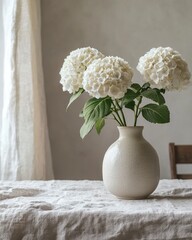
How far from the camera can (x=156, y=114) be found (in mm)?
1065

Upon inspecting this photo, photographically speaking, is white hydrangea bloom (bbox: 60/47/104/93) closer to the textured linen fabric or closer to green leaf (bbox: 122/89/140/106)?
green leaf (bbox: 122/89/140/106)

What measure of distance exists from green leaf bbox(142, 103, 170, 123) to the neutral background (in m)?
1.08

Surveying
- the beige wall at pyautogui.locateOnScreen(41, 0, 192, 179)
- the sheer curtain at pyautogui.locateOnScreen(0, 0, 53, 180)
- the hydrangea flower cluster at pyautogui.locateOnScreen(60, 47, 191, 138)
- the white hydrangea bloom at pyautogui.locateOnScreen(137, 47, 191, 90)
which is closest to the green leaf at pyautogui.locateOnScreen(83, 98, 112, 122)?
the hydrangea flower cluster at pyautogui.locateOnScreen(60, 47, 191, 138)

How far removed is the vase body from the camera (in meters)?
1.07

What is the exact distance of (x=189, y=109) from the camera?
216 centimetres

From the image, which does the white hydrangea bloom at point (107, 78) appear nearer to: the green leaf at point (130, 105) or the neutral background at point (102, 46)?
the green leaf at point (130, 105)

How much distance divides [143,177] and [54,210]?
248mm

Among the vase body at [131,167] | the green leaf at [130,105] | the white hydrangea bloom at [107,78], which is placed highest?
the white hydrangea bloom at [107,78]

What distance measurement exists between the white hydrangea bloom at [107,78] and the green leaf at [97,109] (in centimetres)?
4

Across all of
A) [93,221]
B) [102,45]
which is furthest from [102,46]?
[93,221]

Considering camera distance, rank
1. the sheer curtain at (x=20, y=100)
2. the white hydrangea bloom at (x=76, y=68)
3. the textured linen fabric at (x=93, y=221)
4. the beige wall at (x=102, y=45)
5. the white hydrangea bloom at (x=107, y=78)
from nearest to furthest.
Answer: the textured linen fabric at (x=93, y=221) < the white hydrangea bloom at (x=107, y=78) < the white hydrangea bloom at (x=76, y=68) < the sheer curtain at (x=20, y=100) < the beige wall at (x=102, y=45)

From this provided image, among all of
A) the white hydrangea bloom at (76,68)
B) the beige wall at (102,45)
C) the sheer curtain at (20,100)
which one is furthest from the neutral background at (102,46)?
the white hydrangea bloom at (76,68)

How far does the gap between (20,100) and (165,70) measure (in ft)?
3.11

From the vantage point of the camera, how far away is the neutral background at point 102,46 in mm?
2164
